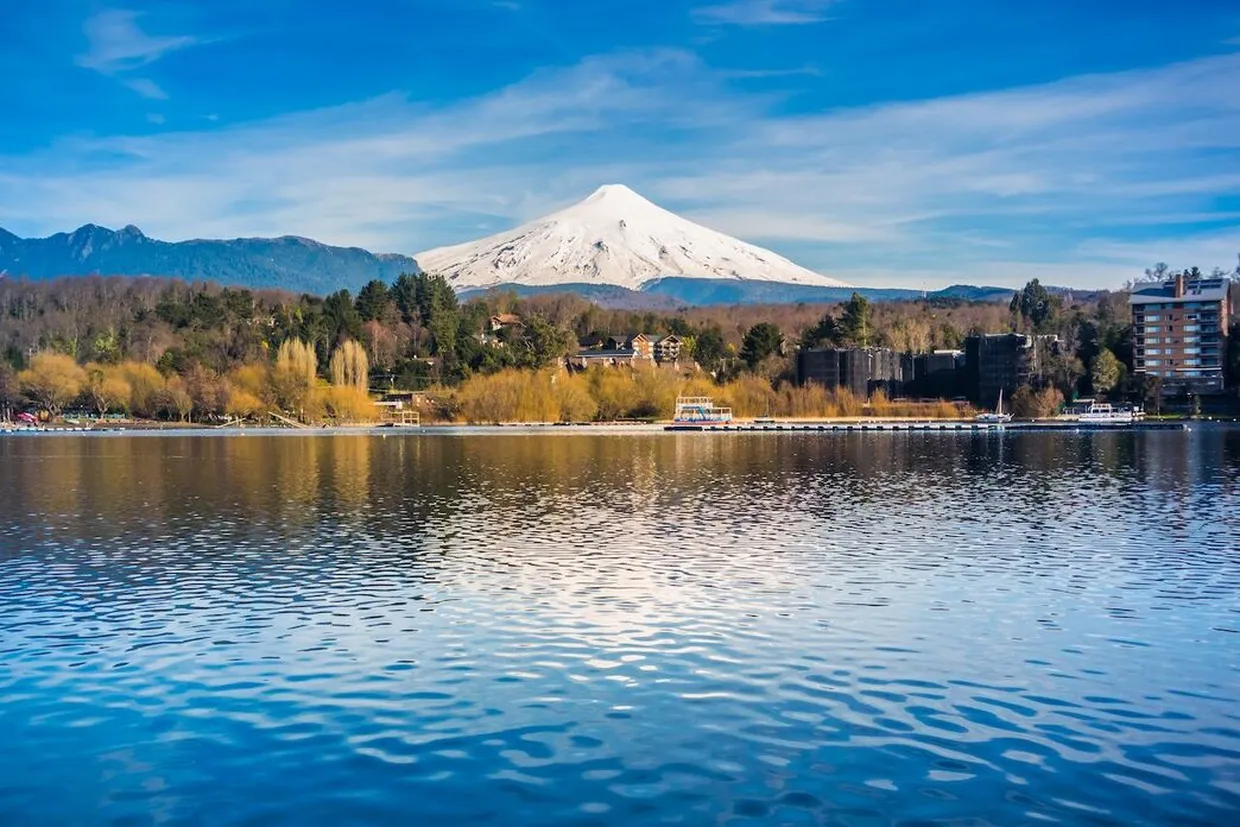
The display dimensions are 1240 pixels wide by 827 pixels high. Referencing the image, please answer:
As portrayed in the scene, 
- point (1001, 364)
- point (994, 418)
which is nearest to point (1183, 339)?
point (1001, 364)

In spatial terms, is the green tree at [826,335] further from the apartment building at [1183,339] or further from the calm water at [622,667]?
the calm water at [622,667]

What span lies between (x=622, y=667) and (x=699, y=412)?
88323 millimetres

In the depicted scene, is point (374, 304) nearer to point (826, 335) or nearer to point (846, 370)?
point (826, 335)

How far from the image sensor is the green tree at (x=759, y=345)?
115m

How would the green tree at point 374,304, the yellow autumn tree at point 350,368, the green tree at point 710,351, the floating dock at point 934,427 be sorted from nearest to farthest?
the floating dock at point 934,427 < the yellow autumn tree at point 350,368 < the green tree at point 710,351 < the green tree at point 374,304

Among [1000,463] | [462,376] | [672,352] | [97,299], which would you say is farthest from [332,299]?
[1000,463]

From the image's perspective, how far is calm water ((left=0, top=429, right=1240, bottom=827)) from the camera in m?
8.92

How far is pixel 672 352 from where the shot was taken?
450ft

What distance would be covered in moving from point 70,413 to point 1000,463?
93.8 metres

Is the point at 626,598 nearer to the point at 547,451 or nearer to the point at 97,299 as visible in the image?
the point at 547,451

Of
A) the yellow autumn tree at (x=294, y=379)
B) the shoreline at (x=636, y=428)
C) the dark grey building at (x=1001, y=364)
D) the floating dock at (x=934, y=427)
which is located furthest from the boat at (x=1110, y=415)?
the yellow autumn tree at (x=294, y=379)

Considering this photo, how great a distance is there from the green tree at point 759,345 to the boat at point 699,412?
10670mm

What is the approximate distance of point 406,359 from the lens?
379 ft

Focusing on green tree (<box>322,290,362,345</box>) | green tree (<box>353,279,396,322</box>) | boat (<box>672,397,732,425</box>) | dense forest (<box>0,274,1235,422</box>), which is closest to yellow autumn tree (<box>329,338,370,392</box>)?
dense forest (<box>0,274,1235,422</box>)
